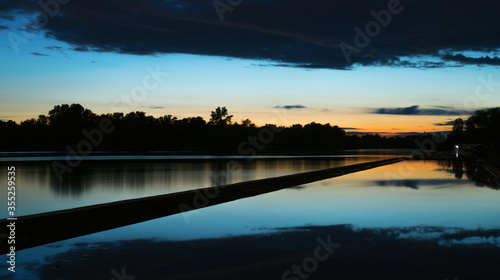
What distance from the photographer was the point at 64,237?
9.89 meters

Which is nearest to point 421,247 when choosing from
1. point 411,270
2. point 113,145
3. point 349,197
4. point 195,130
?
point 411,270

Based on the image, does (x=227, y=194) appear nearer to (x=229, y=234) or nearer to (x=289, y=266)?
(x=229, y=234)

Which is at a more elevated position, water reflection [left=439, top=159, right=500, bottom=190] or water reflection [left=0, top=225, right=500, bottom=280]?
water reflection [left=0, top=225, right=500, bottom=280]

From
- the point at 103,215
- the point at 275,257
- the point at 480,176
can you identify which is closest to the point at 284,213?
the point at 103,215

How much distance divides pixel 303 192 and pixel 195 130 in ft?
401

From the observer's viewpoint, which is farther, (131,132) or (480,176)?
(131,132)

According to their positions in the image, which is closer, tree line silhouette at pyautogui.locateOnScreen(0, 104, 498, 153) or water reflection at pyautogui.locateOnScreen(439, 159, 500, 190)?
water reflection at pyautogui.locateOnScreen(439, 159, 500, 190)

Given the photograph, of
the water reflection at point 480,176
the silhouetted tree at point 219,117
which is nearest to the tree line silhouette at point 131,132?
the silhouetted tree at point 219,117

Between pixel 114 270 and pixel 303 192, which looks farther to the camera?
pixel 303 192

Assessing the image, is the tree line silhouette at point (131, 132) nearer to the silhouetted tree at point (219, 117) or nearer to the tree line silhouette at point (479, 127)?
the silhouetted tree at point (219, 117)

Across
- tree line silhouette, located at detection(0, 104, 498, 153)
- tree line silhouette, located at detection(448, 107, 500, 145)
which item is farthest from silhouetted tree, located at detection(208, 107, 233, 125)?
tree line silhouette, located at detection(448, 107, 500, 145)

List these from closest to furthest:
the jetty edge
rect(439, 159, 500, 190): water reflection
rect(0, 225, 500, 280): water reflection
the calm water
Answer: rect(0, 225, 500, 280): water reflection < the calm water < the jetty edge < rect(439, 159, 500, 190): water reflection

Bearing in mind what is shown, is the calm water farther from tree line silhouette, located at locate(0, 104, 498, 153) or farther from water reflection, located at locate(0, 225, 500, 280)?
tree line silhouette, located at locate(0, 104, 498, 153)

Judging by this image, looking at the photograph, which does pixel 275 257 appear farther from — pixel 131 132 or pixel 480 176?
pixel 131 132
